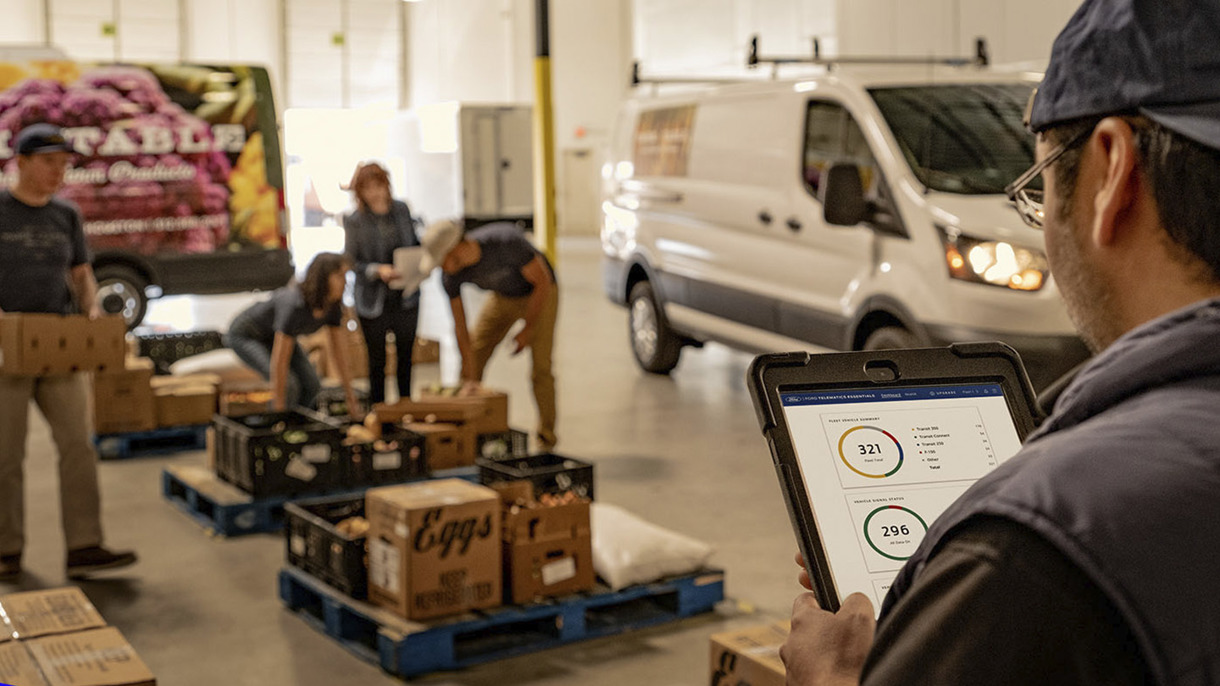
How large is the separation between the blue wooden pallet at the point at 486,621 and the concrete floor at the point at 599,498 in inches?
2.0

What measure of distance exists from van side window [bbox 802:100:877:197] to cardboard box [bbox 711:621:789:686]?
4.02m

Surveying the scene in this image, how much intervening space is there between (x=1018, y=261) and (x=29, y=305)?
4.52 m

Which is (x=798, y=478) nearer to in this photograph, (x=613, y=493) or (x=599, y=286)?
(x=613, y=493)

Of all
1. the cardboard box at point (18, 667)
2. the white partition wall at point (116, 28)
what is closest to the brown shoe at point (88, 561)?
the cardboard box at point (18, 667)

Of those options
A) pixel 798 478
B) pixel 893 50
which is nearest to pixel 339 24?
pixel 893 50

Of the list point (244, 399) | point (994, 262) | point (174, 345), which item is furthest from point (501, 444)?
point (174, 345)

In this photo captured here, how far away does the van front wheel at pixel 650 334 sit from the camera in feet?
32.3

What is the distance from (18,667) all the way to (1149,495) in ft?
8.94

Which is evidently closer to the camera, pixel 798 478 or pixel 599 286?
pixel 798 478

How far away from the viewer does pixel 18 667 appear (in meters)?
2.89

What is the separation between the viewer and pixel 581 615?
465cm

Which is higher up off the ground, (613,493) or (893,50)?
(893,50)

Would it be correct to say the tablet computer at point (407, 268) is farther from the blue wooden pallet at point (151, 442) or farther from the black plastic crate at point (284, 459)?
the blue wooden pallet at point (151, 442)

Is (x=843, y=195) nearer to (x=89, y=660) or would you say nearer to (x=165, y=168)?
(x=89, y=660)
